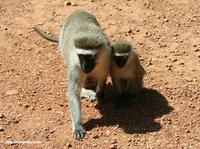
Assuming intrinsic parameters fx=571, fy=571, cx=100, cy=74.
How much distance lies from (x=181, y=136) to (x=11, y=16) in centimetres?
379

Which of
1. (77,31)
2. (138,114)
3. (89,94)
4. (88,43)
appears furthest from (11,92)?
(138,114)

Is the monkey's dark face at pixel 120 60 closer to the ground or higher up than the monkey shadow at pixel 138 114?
higher up

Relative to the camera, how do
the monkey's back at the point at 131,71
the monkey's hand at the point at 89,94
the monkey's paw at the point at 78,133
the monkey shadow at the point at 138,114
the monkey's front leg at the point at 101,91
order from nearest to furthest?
the monkey's paw at the point at 78,133 → the monkey shadow at the point at 138,114 → the monkey's back at the point at 131,71 → the monkey's front leg at the point at 101,91 → the monkey's hand at the point at 89,94

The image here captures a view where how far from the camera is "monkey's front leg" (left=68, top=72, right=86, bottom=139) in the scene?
19.8ft

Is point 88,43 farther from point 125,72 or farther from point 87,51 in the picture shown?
point 125,72

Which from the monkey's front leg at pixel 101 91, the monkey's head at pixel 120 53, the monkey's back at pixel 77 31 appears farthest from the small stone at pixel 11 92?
the monkey's head at pixel 120 53

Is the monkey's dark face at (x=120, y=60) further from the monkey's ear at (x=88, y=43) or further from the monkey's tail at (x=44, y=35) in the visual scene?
the monkey's tail at (x=44, y=35)

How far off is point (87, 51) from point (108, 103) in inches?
37.8

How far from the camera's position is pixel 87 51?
6039 millimetres

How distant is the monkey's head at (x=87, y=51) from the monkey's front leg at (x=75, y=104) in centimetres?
24

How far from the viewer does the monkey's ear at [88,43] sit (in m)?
6.05

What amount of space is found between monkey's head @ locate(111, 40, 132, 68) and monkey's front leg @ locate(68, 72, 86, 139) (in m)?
0.48

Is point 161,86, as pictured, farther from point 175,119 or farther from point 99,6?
point 99,6

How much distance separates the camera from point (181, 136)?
237 inches
